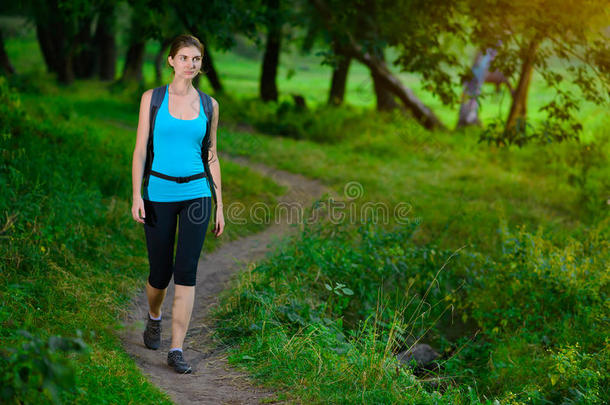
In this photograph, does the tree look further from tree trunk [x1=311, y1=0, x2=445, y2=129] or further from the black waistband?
tree trunk [x1=311, y1=0, x2=445, y2=129]

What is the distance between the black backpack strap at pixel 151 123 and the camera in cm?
432

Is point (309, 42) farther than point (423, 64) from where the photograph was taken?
Yes

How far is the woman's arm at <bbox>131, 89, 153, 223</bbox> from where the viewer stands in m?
4.32

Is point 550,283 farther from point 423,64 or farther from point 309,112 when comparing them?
point 309,112

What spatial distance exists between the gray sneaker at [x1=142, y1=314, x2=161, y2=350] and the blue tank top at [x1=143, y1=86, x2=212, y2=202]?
113 cm

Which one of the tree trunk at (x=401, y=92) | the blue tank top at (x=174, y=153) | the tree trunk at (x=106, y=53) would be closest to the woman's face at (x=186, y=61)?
the blue tank top at (x=174, y=153)

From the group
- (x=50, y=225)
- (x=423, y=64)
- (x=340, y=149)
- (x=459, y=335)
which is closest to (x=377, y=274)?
(x=459, y=335)

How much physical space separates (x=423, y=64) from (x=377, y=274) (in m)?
5.46

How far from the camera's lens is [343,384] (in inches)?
171

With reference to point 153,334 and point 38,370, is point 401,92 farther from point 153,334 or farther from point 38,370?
point 38,370

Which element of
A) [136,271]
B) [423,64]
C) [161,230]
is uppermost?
[423,64]

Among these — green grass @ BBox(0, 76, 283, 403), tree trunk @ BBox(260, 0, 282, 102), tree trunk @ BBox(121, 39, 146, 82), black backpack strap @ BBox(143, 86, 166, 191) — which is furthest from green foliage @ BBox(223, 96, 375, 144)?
black backpack strap @ BBox(143, 86, 166, 191)

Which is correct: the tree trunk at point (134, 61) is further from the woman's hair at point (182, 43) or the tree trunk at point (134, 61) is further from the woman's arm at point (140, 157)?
the woman's arm at point (140, 157)

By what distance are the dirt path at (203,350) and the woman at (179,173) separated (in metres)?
0.39
